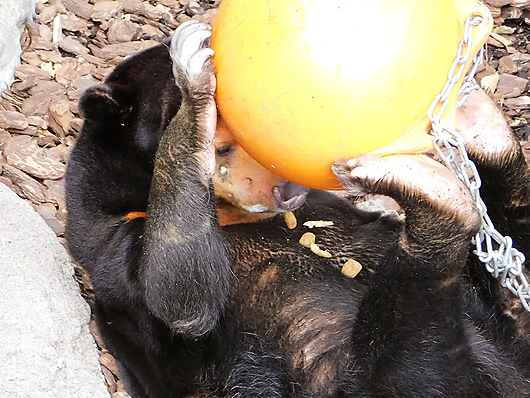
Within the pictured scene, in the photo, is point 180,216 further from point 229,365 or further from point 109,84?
point 109,84

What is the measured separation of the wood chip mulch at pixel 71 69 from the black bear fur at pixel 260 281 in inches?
39.0

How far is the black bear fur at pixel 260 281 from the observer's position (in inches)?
99.2

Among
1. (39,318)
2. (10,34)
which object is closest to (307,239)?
(39,318)

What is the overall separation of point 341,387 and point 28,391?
4.06 ft

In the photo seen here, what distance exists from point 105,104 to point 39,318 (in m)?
0.98

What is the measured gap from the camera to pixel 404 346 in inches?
Answer: 99.5

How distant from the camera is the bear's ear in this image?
3.08 metres

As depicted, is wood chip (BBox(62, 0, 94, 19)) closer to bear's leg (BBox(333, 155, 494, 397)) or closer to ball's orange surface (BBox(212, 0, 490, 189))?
ball's orange surface (BBox(212, 0, 490, 189))

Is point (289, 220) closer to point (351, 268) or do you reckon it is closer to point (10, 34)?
point (351, 268)

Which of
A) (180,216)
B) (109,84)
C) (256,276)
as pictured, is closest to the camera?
(180,216)

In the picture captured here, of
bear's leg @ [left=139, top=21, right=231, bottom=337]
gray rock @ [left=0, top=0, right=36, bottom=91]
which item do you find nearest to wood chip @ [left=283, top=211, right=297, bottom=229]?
bear's leg @ [left=139, top=21, right=231, bottom=337]

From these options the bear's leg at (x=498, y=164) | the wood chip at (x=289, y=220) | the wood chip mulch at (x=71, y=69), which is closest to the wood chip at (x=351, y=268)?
the wood chip at (x=289, y=220)

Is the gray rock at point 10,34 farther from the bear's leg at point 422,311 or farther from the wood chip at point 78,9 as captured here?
the bear's leg at point 422,311

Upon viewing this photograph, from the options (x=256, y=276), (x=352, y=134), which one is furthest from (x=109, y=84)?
(x=352, y=134)
